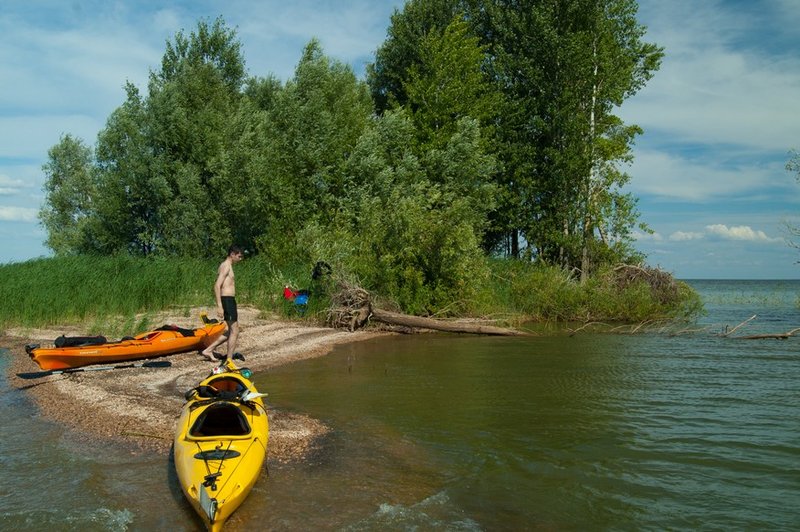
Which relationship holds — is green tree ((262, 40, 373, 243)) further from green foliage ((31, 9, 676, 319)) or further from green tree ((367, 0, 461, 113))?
green tree ((367, 0, 461, 113))

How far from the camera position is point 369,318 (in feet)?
69.0

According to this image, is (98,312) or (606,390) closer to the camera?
(606,390)

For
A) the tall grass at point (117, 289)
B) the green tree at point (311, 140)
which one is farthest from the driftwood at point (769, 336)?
the green tree at point (311, 140)

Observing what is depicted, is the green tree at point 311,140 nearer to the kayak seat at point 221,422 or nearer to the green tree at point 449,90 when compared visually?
the green tree at point 449,90

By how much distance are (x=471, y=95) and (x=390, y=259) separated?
13.9 meters

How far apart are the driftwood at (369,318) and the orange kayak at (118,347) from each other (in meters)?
5.78

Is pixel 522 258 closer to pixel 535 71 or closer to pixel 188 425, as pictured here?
pixel 535 71

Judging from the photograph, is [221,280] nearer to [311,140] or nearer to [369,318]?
[369,318]

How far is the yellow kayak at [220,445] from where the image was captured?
5598 millimetres

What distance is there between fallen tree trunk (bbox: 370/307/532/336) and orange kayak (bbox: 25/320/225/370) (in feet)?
21.4

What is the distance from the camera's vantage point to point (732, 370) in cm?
1386

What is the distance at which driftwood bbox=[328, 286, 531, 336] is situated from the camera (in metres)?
20.6

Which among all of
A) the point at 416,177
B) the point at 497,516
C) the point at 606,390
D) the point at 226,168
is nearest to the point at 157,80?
the point at 226,168

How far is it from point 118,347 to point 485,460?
28.8 ft
